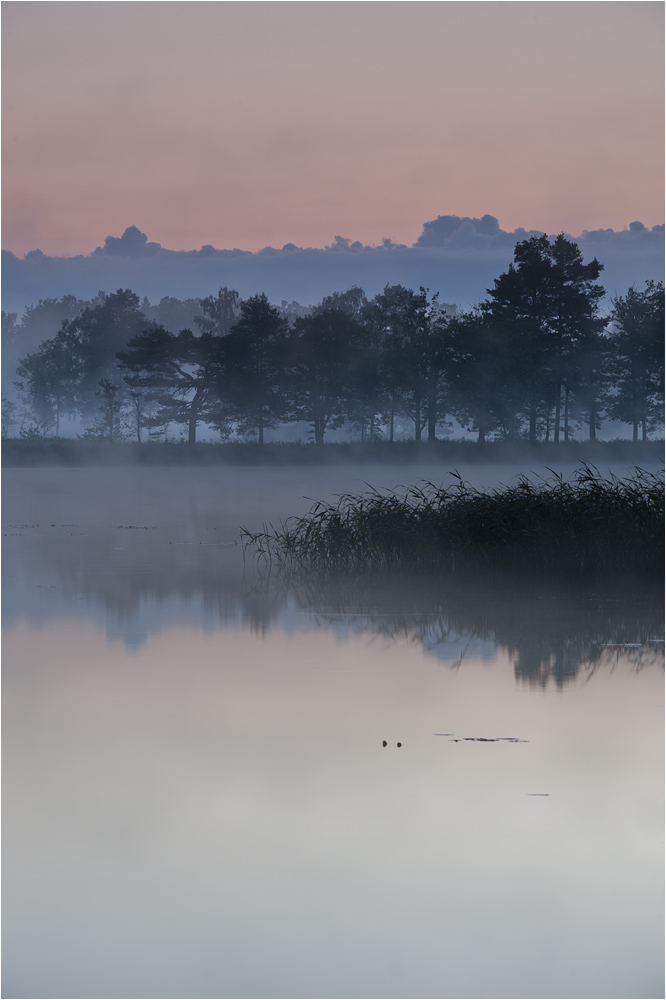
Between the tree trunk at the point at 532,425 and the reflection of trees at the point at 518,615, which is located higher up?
the tree trunk at the point at 532,425

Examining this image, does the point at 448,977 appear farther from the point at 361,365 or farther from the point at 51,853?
the point at 361,365

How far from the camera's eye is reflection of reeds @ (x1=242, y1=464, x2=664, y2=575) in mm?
14219

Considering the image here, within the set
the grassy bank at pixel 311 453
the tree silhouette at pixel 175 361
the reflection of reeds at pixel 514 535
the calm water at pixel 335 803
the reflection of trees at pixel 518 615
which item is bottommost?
the calm water at pixel 335 803

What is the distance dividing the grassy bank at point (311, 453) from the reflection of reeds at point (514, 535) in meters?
54.9

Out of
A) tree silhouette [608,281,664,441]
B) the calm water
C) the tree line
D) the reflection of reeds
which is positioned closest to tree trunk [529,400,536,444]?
the tree line

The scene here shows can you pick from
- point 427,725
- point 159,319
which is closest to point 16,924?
point 427,725

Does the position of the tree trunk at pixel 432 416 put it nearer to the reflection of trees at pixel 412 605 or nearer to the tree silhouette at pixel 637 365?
the tree silhouette at pixel 637 365

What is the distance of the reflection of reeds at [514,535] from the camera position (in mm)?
14219

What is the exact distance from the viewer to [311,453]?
70.6 meters

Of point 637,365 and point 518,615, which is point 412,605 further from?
point 637,365

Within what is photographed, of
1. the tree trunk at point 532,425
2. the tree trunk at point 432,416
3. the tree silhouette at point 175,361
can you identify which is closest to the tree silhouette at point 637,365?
the tree trunk at point 532,425

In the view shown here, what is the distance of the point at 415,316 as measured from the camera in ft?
238

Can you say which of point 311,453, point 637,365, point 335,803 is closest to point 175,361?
point 311,453

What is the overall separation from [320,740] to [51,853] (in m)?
2.14
